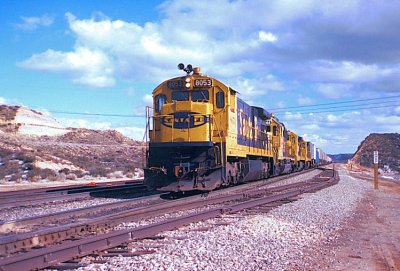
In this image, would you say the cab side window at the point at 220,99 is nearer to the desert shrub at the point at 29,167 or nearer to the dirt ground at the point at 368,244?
the dirt ground at the point at 368,244

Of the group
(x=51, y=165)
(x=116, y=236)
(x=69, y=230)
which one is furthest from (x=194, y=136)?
(x=51, y=165)

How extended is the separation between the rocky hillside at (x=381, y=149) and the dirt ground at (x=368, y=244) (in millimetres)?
84694

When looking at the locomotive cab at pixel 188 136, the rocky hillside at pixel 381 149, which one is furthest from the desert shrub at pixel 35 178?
the rocky hillside at pixel 381 149

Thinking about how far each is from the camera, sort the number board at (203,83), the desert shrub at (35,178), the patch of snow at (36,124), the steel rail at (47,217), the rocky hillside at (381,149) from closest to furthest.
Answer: the steel rail at (47,217) < the number board at (203,83) < the desert shrub at (35,178) < the patch of snow at (36,124) < the rocky hillside at (381,149)

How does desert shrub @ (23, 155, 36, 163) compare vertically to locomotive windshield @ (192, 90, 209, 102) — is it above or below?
below

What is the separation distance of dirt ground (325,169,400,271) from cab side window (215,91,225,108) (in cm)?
567

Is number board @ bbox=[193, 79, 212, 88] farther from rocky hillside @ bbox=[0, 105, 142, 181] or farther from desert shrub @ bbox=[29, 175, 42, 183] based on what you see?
rocky hillside @ bbox=[0, 105, 142, 181]

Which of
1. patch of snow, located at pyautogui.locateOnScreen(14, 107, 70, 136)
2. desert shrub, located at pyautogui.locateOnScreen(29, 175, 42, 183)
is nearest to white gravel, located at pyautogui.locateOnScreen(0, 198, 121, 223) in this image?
desert shrub, located at pyautogui.locateOnScreen(29, 175, 42, 183)

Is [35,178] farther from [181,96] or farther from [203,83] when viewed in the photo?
[203,83]

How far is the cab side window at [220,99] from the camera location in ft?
51.8

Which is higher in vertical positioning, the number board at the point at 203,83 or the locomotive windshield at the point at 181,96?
the number board at the point at 203,83

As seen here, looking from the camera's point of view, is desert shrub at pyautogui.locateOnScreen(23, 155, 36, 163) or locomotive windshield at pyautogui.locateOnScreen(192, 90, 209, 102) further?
desert shrub at pyautogui.locateOnScreen(23, 155, 36, 163)

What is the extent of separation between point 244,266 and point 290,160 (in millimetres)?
28813

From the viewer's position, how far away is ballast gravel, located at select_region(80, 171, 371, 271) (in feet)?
20.0
